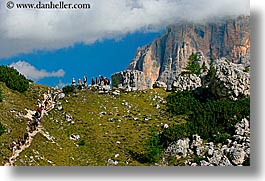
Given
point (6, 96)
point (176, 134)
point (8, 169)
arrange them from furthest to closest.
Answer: point (6, 96) → point (176, 134) → point (8, 169)

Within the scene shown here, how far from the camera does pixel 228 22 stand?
46.0ft

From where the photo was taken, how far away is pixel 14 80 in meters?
16.2

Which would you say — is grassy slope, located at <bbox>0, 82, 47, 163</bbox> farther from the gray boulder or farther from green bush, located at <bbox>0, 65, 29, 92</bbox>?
the gray boulder

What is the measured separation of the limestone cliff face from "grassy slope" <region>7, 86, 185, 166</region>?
53.4 inches

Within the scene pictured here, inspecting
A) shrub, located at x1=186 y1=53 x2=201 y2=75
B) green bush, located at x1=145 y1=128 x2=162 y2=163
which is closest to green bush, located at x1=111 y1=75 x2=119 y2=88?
shrub, located at x1=186 y1=53 x2=201 y2=75

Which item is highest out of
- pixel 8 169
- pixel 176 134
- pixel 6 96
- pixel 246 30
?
pixel 246 30

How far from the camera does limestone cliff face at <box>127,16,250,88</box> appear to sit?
13.7m

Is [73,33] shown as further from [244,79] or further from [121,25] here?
[244,79]

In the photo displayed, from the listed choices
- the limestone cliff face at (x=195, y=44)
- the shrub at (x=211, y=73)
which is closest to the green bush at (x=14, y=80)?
the limestone cliff face at (x=195, y=44)

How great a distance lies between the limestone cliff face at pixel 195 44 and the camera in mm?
13665

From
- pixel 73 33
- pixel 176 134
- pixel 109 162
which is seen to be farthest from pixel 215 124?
pixel 73 33

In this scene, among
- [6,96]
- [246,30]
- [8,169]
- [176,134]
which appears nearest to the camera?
[8,169]

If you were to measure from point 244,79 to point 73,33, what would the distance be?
5101 millimetres

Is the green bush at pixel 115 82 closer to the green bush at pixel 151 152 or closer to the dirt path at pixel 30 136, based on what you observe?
the dirt path at pixel 30 136
